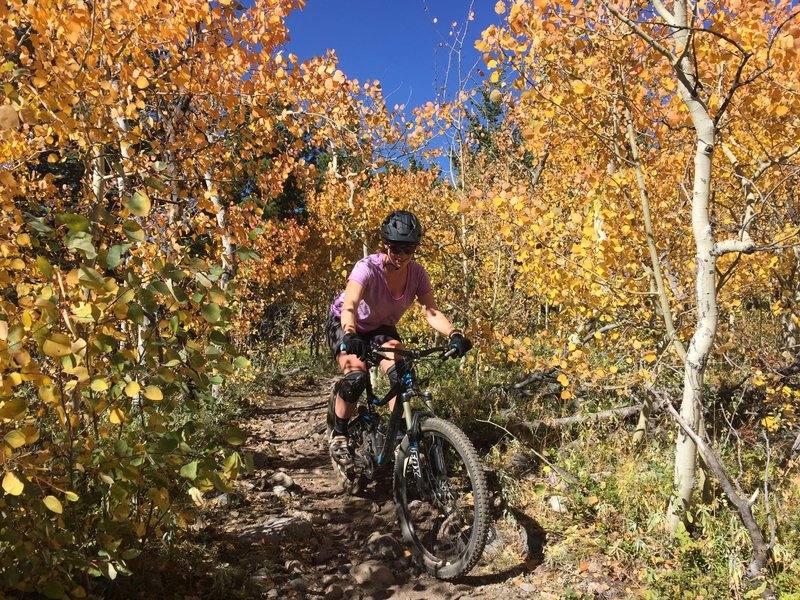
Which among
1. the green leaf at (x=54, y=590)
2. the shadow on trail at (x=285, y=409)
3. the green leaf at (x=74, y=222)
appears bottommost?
the shadow on trail at (x=285, y=409)

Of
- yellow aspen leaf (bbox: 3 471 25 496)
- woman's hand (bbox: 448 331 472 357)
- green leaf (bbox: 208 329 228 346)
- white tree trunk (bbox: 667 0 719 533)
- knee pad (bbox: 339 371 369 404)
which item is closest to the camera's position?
yellow aspen leaf (bbox: 3 471 25 496)

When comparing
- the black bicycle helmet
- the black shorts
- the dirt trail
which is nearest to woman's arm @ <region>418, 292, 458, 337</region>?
the black shorts

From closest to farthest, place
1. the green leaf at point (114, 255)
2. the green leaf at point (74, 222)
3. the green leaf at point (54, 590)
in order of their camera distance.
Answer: the green leaf at point (74, 222)
the green leaf at point (114, 255)
the green leaf at point (54, 590)

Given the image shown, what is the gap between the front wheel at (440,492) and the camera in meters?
3.46

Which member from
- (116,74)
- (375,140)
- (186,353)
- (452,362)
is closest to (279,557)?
(186,353)

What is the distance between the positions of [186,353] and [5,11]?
2391 mm

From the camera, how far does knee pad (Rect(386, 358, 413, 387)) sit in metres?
3.75

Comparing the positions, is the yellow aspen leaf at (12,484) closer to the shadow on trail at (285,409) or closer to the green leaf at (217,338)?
the green leaf at (217,338)

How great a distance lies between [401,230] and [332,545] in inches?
102

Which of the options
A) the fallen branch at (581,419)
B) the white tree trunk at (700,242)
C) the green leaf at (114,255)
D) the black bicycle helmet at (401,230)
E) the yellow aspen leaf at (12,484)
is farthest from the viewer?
the fallen branch at (581,419)

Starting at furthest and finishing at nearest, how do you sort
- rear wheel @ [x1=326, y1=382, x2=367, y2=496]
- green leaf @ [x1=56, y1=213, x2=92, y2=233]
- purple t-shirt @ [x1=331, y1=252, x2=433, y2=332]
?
rear wheel @ [x1=326, y1=382, x2=367, y2=496] < purple t-shirt @ [x1=331, y1=252, x2=433, y2=332] < green leaf @ [x1=56, y1=213, x2=92, y2=233]

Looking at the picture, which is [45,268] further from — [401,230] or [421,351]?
[401,230]

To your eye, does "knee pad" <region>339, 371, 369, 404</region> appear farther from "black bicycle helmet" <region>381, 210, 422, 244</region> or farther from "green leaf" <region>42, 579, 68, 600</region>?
"green leaf" <region>42, 579, 68, 600</region>

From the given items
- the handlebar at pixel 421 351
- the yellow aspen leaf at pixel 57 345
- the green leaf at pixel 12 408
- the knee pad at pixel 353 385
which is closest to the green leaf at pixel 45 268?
the yellow aspen leaf at pixel 57 345
